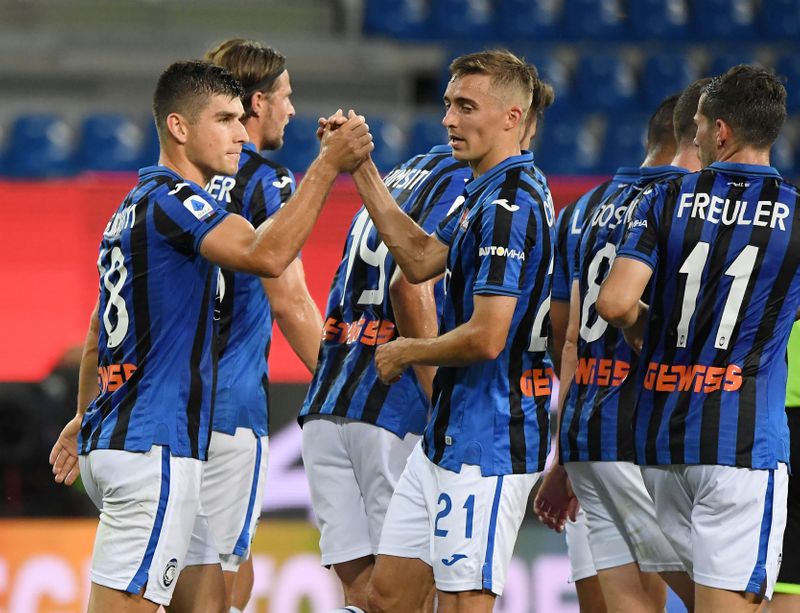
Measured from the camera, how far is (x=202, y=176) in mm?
4285

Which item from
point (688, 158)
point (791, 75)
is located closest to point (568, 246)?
point (688, 158)

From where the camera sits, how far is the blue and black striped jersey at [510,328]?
391 cm

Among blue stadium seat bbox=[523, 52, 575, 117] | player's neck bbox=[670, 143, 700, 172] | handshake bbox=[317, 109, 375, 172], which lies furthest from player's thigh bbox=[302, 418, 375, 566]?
blue stadium seat bbox=[523, 52, 575, 117]

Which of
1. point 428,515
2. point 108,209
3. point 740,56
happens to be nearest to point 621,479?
point 428,515

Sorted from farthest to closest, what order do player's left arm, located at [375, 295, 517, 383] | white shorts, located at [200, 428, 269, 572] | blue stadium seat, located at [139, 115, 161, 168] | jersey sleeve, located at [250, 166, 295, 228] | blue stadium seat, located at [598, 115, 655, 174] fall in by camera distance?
blue stadium seat, located at [598, 115, 655, 174]
blue stadium seat, located at [139, 115, 161, 168]
jersey sleeve, located at [250, 166, 295, 228]
white shorts, located at [200, 428, 269, 572]
player's left arm, located at [375, 295, 517, 383]

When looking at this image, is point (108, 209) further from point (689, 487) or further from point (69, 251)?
point (689, 487)

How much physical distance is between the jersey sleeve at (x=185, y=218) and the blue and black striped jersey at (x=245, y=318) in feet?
3.60

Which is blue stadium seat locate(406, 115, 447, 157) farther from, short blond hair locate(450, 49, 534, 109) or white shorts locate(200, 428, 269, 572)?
short blond hair locate(450, 49, 534, 109)

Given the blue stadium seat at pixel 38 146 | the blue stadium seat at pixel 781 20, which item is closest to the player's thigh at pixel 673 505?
the blue stadium seat at pixel 38 146

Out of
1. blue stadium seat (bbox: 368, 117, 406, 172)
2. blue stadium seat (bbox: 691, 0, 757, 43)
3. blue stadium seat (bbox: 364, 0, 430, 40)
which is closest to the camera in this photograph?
blue stadium seat (bbox: 368, 117, 406, 172)

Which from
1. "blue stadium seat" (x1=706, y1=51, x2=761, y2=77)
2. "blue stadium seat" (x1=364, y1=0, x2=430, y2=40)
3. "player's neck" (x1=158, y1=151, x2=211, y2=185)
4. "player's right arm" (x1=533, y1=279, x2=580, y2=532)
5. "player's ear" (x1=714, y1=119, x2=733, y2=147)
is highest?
"blue stadium seat" (x1=364, y1=0, x2=430, y2=40)

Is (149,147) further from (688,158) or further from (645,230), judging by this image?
(645,230)

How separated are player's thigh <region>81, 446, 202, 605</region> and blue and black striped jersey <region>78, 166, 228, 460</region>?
53 mm

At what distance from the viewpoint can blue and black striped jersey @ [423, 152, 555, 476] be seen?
3906 mm
